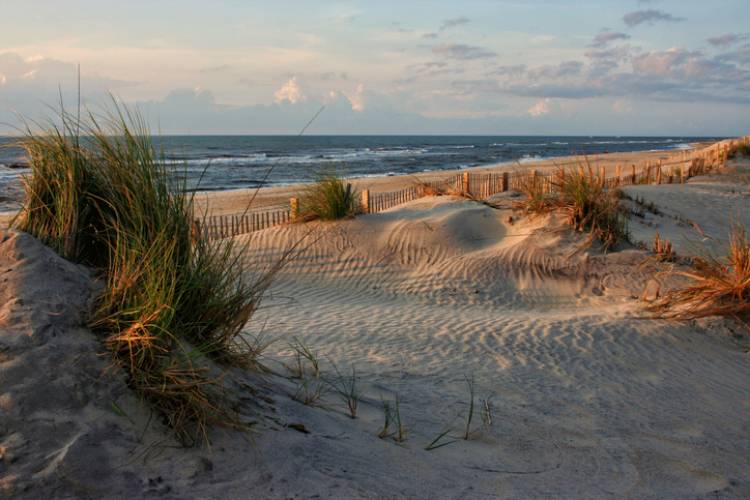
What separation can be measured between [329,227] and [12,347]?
34.1 ft

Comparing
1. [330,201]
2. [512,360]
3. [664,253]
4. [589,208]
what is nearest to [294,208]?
[330,201]

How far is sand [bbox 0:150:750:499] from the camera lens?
10.0 feet

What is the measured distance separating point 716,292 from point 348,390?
5755 millimetres

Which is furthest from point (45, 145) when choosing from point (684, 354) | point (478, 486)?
point (684, 354)

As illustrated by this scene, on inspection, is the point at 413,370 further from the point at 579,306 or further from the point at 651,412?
the point at 579,306

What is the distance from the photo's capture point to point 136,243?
3.86 metres

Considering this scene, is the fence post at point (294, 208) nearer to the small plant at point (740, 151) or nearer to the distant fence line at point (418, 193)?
the distant fence line at point (418, 193)

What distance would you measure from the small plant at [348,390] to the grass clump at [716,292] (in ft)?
16.5

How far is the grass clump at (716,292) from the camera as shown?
8.03m

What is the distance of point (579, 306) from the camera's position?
9.79 m

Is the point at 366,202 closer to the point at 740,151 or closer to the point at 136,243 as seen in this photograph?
the point at 136,243

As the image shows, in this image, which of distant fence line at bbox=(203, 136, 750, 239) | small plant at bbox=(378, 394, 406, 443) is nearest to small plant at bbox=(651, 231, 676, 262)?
distant fence line at bbox=(203, 136, 750, 239)

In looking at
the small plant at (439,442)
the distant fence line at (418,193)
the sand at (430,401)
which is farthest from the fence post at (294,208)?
the small plant at (439,442)

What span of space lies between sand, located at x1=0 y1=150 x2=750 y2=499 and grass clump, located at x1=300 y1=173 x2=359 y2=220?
3.37 metres
